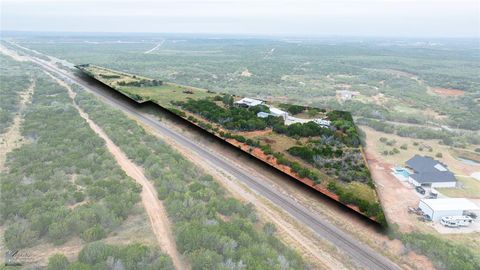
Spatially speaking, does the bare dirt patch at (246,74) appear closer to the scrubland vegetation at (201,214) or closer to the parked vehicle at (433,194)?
the scrubland vegetation at (201,214)

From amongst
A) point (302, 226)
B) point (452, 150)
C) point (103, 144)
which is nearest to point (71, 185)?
point (103, 144)

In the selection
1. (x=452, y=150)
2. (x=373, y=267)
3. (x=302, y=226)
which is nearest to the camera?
(x=373, y=267)

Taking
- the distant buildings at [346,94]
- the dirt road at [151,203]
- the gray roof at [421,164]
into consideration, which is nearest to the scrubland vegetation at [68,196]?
the dirt road at [151,203]

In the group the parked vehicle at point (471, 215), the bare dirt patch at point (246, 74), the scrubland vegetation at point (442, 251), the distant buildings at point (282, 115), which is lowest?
the bare dirt patch at point (246, 74)

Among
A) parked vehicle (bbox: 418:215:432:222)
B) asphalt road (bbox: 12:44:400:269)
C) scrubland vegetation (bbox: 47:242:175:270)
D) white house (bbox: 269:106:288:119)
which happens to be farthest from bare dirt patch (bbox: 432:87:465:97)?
scrubland vegetation (bbox: 47:242:175:270)

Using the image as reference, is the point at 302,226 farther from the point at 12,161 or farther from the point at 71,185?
the point at 12,161

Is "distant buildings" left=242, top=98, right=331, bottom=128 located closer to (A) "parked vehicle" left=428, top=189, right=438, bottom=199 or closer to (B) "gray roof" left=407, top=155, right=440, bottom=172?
(A) "parked vehicle" left=428, top=189, right=438, bottom=199

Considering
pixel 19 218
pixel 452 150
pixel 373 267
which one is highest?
pixel 19 218
